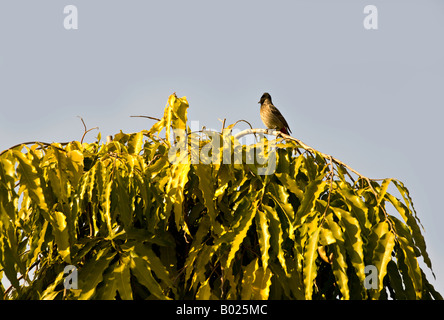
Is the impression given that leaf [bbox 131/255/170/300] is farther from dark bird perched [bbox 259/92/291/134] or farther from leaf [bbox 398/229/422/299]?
dark bird perched [bbox 259/92/291/134]

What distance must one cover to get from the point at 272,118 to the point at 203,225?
495 centimetres

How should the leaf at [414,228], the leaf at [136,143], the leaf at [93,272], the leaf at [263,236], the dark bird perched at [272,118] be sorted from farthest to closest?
the dark bird perched at [272,118], the leaf at [136,143], the leaf at [414,228], the leaf at [263,236], the leaf at [93,272]

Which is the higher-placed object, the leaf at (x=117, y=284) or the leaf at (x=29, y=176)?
the leaf at (x=29, y=176)

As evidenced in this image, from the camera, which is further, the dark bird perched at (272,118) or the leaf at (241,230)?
the dark bird perched at (272,118)

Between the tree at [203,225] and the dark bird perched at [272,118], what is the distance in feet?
14.4

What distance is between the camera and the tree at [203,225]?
4035 millimetres

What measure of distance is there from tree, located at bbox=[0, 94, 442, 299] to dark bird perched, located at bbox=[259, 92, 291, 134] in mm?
4395

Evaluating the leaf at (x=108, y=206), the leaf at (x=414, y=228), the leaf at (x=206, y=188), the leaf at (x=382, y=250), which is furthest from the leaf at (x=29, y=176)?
the leaf at (x=414, y=228)

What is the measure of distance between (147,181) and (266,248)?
95cm

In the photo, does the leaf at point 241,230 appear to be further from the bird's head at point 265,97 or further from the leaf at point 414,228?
the bird's head at point 265,97

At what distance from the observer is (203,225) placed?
4.56 meters

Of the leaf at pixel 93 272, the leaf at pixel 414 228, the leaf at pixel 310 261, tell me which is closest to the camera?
the leaf at pixel 310 261

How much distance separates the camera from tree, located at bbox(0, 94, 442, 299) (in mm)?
4035
